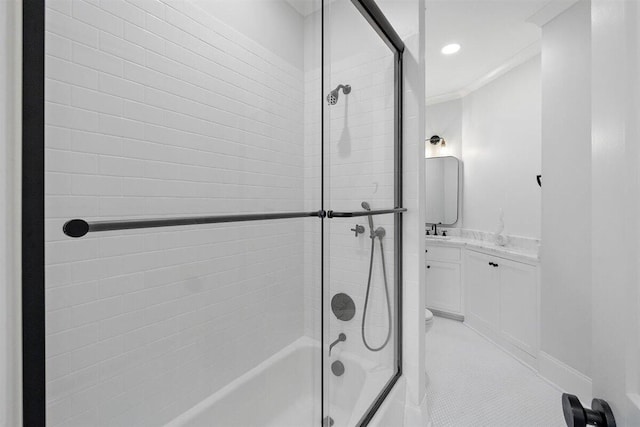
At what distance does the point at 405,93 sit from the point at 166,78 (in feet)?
4.26

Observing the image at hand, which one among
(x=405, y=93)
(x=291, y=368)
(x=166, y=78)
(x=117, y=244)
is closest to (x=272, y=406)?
(x=291, y=368)

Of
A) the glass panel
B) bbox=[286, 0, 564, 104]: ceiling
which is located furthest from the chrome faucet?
bbox=[286, 0, 564, 104]: ceiling

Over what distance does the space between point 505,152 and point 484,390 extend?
2.26 m

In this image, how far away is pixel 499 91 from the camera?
3236 millimetres

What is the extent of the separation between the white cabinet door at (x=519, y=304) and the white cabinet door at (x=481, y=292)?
0.09 m

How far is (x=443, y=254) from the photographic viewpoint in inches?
136

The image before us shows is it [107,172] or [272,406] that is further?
[272,406]

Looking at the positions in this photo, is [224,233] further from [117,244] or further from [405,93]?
[405,93]

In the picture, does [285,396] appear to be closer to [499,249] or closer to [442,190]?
[499,249]

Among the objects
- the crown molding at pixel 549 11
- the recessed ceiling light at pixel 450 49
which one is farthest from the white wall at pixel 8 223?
the recessed ceiling light at pixel 450 49

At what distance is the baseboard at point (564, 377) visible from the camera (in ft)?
6.47

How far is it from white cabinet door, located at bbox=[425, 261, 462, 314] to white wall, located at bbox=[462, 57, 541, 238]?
651 millimetres

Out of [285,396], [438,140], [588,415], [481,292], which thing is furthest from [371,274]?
[438,140]

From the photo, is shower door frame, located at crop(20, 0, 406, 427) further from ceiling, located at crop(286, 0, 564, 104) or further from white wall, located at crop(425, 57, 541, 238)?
white wall, located at crop(425, 57, 541, 238)
